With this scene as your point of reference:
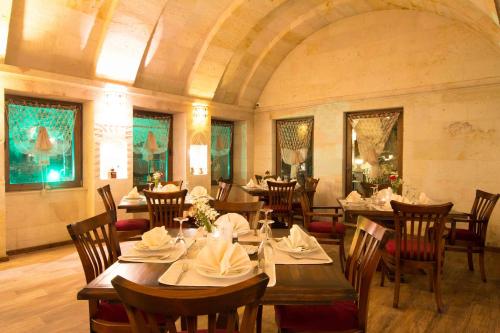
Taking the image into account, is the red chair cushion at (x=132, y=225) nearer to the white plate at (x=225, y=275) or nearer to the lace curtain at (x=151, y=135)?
the lace curtain at (x=151, y=135)

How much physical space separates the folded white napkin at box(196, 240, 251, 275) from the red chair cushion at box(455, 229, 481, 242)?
3.26 meters

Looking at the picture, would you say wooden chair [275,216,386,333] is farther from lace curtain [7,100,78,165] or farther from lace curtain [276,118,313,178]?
lace curtain [276,118,313,178]

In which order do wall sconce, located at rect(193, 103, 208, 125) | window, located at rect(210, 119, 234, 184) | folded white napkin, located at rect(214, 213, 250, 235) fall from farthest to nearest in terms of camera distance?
window, located at rect(210, 119, 234, 184) < wall sconce, located at rect(193, 103, 208, 125) < folded white napkin, located at rect(214, 213, 250, 235)

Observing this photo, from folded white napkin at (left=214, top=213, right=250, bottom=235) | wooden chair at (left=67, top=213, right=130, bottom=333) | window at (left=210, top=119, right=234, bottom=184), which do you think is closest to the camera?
wooden chair at (left=67, top=213, right=130, bottom=333)

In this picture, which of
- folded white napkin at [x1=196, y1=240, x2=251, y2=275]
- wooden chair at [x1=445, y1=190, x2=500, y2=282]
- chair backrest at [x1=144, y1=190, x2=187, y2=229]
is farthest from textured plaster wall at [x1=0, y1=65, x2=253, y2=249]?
wooden chair at [x1=445, y1=190, x2=500, y2=282]

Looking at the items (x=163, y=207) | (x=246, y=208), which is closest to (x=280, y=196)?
(x=163, y=207)

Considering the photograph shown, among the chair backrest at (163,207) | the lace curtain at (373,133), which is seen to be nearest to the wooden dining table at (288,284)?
the chair backrest at (163,207)

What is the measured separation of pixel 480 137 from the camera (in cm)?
523

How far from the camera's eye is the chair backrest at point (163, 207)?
3865mm

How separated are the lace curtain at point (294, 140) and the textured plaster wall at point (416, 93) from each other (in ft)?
0.97

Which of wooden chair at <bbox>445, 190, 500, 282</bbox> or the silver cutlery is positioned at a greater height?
the silver cutlery

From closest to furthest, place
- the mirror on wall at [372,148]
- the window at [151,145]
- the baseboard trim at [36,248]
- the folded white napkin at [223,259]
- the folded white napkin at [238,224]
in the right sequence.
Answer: the folded white napkin at [223,259] → the folded white napkin at [238,224] → the baseboard trim at [36,248] → the mirror on wall at [372,148] → the window at [151,145]

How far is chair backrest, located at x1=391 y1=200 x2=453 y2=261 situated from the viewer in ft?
9.69

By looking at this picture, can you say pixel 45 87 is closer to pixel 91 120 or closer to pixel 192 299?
pixel 91 120
